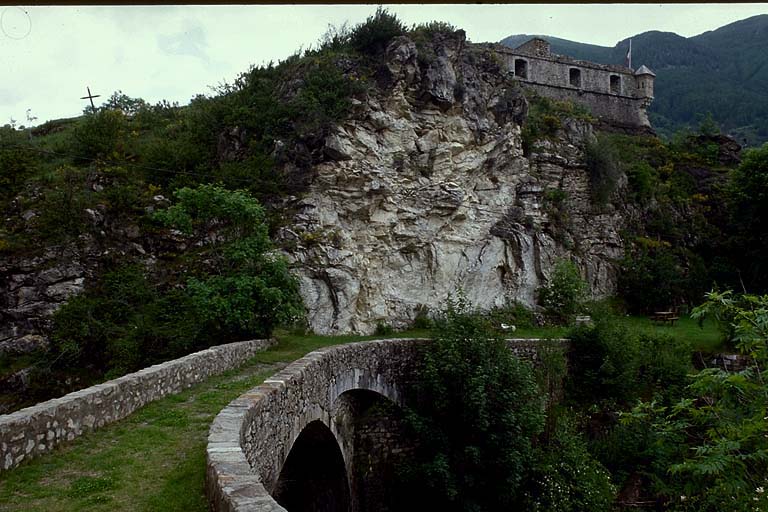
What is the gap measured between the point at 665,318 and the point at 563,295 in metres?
6.16

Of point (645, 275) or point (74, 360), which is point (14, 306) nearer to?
point (74, 360)

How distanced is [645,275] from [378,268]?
1491 centimetres

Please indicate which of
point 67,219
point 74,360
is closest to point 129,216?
point 67,219

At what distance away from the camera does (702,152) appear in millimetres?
36125

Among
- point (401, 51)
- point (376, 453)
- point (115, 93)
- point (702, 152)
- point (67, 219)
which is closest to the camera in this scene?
point (376, 453)

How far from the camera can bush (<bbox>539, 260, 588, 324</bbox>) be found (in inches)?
881

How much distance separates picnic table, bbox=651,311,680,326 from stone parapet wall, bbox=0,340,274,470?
21460 millimetres

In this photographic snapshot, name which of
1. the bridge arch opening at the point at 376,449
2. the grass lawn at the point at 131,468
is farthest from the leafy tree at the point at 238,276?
the grass lawn at the point at 131,468

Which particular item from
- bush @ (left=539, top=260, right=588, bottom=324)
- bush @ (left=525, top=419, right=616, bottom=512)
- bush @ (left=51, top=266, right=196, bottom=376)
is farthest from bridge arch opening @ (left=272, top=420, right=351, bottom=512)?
bush @ (left=539, top=260, right=588, bottom=324)

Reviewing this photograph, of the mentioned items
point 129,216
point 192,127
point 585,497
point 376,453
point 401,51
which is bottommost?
point 585,497

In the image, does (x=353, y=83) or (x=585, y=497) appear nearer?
(x=585, y=497)

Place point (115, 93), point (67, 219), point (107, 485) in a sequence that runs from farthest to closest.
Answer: point (115, 93), point (67, 219), point (107, 485)

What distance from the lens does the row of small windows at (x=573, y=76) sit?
115 feet

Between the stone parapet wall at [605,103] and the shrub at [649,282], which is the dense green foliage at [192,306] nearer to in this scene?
the shrub at [649,282]
